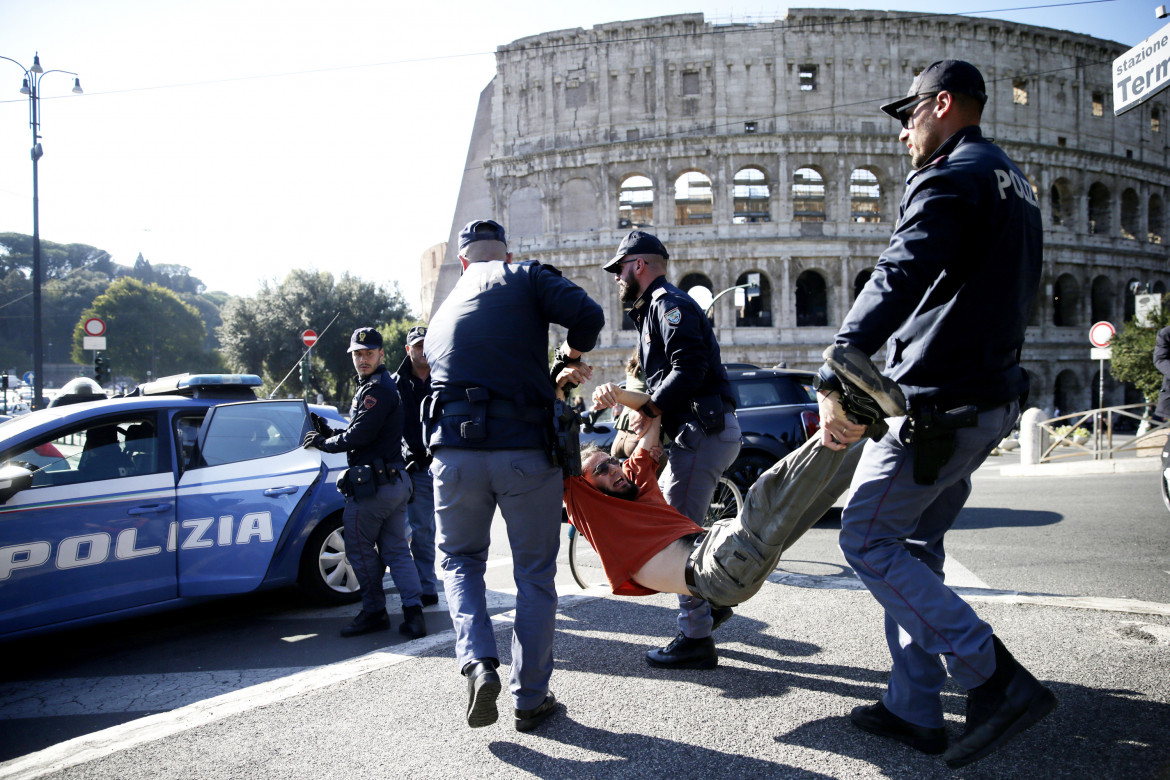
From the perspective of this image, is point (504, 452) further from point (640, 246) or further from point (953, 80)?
point (953, 80)

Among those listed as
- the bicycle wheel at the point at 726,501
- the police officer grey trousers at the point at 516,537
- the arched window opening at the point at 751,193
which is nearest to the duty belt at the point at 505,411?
the police officer grey trousers at the point at 516,537

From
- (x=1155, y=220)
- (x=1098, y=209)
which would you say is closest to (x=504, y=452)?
(x=1098, y=209)

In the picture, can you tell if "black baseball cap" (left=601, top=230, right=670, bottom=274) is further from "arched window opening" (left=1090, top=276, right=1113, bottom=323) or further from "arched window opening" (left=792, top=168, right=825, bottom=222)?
"arched window opening" (left=1090, top=276, right=1113, bottom=323)

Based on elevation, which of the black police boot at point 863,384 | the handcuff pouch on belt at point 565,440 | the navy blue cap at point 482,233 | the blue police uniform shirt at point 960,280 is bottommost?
the handcuff pouch on belt at point 565,440

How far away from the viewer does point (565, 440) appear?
296 cm

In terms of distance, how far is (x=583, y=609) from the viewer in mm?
4484

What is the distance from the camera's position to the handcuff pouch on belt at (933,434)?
7.57 feet

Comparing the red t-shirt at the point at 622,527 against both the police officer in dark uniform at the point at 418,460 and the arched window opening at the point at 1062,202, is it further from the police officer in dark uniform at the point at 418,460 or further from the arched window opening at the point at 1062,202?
the arched window opening at the point at 1062,202

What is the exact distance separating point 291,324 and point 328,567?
45014 mm

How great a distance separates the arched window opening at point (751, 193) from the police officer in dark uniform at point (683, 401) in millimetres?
38616

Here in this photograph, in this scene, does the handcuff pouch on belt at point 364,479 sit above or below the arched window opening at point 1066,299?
below

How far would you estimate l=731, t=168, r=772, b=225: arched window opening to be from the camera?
41.9 meters

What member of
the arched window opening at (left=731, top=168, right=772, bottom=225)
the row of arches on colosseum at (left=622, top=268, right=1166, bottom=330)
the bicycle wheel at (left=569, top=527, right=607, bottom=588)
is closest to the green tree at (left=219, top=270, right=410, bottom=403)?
the row of arches on colosseum at (left=622, top=268, right=1166, bottom=330)

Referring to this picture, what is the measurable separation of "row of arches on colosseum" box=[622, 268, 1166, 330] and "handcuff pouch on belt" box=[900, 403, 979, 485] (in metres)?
32.5
